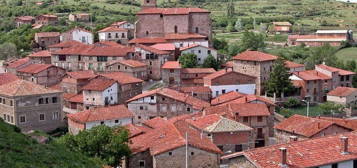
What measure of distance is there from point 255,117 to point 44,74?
2376cm

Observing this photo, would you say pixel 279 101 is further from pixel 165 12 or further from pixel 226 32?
pixel 226 32

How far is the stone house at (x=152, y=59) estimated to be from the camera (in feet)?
188

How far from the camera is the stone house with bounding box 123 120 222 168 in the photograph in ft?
97.1

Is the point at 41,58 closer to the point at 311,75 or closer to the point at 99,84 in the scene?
the point at 99,84

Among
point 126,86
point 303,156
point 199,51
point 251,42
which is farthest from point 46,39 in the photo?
point 303,156

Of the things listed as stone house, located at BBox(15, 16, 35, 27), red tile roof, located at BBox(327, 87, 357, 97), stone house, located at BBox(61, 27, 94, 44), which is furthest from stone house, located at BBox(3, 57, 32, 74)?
stone house, located at BBox(15, 16, 35, 27)

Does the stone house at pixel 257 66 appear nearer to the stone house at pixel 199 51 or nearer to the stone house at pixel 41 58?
the stone house at pixel 199 51

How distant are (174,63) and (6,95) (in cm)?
1845

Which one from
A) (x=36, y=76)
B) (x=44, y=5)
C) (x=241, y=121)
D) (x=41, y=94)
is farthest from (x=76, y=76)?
(x=44, y=5)

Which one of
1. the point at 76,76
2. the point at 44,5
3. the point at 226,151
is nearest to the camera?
the point at 226,151

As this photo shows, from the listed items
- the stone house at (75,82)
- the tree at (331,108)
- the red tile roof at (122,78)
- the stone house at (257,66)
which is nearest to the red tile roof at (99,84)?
the red tile roof at (122,78)

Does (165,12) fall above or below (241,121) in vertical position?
above

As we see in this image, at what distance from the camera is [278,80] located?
53.5 metres

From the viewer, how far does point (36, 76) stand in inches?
2160
